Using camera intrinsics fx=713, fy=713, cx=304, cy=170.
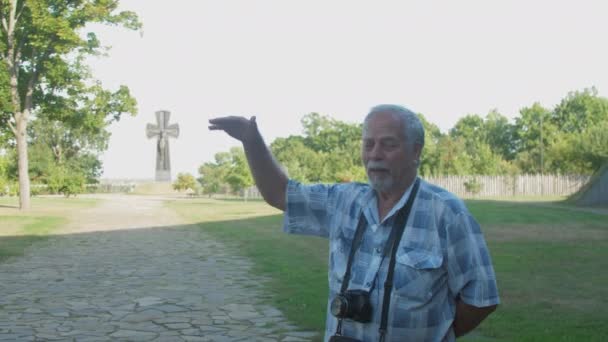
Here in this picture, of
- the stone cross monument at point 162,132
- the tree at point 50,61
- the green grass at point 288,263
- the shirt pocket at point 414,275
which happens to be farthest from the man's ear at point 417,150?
the stone cross monument at point 162,132

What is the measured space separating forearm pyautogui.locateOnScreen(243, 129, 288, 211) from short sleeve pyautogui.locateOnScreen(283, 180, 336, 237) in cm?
5

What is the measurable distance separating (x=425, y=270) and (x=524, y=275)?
7.49m

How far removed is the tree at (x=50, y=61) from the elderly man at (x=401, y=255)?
28148 millimetres

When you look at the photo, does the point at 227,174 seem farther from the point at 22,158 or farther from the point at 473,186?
the point at 22,158

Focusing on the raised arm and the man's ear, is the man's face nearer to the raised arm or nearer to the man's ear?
the man's ear

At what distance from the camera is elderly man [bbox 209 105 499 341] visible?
2.66m

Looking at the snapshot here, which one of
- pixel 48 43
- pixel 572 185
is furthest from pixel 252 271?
pixel 572 185

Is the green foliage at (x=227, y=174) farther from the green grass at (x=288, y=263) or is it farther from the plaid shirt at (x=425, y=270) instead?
the plaid shirt at (x=425, y=270)

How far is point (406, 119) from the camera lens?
2.88m

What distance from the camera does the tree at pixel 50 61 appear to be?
29500 mm

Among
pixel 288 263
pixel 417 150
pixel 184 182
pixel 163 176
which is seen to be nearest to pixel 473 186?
pixel 163 176

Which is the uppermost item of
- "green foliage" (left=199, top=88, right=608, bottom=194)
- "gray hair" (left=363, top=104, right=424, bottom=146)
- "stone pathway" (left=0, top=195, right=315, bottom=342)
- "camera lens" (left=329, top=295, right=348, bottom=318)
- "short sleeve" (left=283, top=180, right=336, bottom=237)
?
"green foliage" (left=199, top=88, right=608, bottom=194)

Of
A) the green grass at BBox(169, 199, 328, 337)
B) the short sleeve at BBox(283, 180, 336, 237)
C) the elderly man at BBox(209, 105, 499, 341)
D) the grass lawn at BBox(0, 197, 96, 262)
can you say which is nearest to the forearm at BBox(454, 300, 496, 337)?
the elderly man at BBox(209, 105, 499, 341)

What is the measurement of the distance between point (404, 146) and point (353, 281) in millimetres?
585
